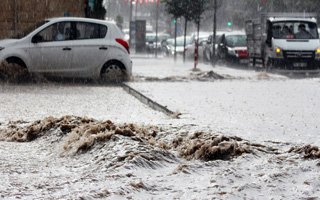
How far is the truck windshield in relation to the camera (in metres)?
27.3

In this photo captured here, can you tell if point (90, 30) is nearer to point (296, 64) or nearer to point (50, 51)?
point (50, 51)

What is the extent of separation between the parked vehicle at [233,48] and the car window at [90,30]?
1465cm

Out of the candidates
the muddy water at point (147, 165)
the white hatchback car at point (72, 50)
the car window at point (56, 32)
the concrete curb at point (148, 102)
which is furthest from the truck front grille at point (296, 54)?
the muddy water at point (147, 165)

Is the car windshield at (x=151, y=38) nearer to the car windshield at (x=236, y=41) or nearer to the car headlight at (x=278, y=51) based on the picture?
the car windshield at (x=236, y=41)

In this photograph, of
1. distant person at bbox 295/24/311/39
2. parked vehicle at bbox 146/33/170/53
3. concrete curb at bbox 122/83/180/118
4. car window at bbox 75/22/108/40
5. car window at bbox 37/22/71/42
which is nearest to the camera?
concrete curb at bbox 122/83/180/118

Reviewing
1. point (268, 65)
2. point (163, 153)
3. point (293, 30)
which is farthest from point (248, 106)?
point (293, 30)

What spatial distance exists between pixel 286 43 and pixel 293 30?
3.86 ft

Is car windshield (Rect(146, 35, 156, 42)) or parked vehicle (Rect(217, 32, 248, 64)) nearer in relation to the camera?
parked vehicle (Rect(217, 32, 248, 64))

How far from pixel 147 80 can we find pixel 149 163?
→ 13800 mm

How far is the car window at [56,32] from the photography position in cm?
1828

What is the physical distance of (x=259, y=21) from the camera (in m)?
29.6

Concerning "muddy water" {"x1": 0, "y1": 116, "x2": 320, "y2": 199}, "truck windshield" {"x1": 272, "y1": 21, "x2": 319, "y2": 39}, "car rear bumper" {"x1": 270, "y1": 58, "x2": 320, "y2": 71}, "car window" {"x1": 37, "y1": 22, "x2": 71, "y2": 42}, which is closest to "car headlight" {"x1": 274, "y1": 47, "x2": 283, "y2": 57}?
"car rear bumper" {"x1": 270, "y1": 58, "x2": 320, "y2": 71}

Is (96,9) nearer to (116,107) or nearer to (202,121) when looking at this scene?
(116,107)

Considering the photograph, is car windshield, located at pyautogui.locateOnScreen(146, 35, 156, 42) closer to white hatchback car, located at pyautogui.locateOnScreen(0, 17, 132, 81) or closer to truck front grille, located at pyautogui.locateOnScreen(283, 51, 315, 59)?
truck front grille, located at pyautogui.locateOnScreen(283, 51, 315, 59)
